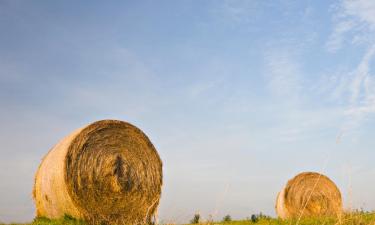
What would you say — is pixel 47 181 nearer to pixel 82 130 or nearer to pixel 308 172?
pixel 82 130

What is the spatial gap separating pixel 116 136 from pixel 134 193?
5.26ft

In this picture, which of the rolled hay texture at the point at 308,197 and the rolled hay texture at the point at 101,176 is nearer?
the rolled hay texture at the point at 101,176

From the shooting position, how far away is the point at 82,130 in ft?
41.7

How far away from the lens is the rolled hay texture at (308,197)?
1959cm

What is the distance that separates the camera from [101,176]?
12.8 meters

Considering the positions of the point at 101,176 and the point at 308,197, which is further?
the point at 308,197

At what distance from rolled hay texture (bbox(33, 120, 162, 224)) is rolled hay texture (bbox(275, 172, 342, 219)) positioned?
7.58 metres

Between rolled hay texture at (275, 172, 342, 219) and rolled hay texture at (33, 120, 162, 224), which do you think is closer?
rolled hay texture at (33, 120, 162, 224)

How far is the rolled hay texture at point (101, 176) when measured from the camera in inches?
476

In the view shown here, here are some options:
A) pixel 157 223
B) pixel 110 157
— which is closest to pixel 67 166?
pixel 110 157

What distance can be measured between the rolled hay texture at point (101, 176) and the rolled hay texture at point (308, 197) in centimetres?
758

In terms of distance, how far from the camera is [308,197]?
19.8 meters

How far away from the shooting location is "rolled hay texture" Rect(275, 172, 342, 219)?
19.6m

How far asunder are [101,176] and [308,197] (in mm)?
10028
